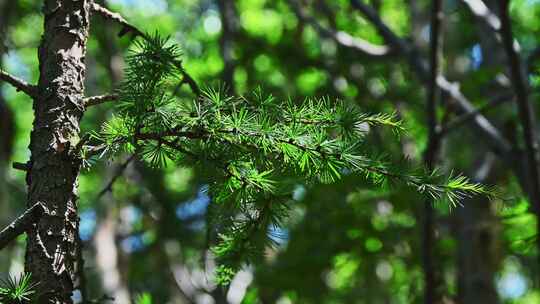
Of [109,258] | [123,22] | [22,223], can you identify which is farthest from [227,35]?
[22,223]

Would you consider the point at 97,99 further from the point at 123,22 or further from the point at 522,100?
the point at 522,100

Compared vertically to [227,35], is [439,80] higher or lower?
lower

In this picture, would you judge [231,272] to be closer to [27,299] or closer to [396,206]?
[27,299]

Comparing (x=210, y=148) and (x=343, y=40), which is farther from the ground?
(x=343, y=40)

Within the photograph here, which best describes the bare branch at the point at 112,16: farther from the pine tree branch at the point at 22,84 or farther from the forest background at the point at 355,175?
the forest background at the point at 355,175

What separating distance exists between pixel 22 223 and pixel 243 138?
0.49 m

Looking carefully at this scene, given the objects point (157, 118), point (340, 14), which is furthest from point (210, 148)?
point (340, 14)

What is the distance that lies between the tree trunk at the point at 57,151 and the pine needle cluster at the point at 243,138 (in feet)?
0.38

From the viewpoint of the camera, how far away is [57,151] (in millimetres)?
1604

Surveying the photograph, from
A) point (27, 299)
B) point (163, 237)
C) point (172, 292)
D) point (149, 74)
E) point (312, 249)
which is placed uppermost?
point (163, 237)

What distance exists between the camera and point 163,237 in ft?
28.9

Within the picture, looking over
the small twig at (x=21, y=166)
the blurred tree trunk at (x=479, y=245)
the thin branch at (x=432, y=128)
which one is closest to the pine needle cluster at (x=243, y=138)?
the small twig at (x=21, y=166)

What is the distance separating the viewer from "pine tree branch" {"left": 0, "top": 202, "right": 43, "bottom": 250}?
5.02ft

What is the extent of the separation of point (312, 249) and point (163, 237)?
3582 millimetres
